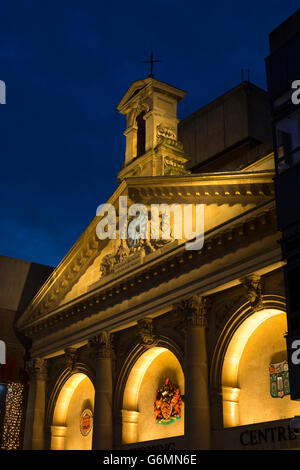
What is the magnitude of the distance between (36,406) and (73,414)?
2.11 metres

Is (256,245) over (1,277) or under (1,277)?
under

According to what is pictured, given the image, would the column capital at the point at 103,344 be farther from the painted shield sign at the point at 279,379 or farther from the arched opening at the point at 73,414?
the painted shield sign at the point at 279,379

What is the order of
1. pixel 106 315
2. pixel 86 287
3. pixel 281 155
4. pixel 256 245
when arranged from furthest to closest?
pixel 86 287 → pixel 106 315 → pixel 256 245 → pixel 281 155

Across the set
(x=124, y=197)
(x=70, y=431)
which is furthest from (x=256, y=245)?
(x=70, y=431)

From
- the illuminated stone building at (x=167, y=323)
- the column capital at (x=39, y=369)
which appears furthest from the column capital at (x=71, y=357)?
the column capital at (x=39, y=369)

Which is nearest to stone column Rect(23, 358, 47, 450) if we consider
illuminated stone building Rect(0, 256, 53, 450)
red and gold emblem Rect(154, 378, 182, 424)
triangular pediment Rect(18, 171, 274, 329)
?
illuminated stone building Rect(0, 256, 53, 450)

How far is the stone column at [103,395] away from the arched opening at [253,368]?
7.56 meters

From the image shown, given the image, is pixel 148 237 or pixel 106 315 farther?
pixel 106 315

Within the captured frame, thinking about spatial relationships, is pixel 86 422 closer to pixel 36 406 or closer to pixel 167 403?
pixel 36 406

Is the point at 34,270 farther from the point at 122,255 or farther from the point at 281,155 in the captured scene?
Answer: the point at 281,155

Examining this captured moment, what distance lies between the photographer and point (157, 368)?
30.2m

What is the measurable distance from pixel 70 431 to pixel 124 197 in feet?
44.5

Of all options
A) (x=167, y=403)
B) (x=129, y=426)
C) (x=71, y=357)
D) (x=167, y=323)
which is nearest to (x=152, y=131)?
(x=167, y=323)
